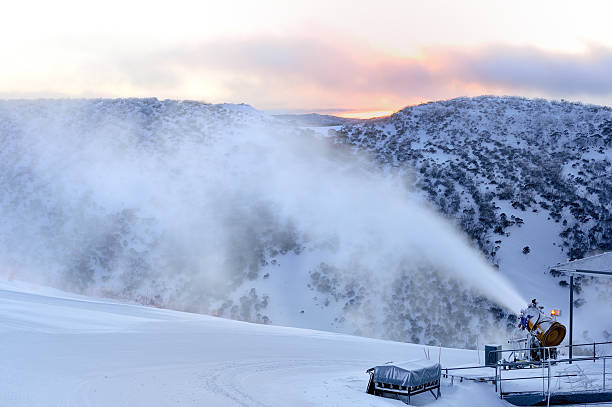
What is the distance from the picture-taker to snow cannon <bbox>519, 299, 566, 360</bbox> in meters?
19.7

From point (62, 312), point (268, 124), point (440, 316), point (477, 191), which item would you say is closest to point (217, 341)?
point (62, 312)

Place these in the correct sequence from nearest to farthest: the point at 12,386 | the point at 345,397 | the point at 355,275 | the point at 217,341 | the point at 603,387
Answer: the point at 12,386 → the point at 345,397 → the point at 603,387 → the point at 217,341 → the point at 355,275

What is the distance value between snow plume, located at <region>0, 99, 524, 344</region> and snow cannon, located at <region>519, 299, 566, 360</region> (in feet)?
40.8

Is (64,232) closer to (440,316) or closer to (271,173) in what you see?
(271,173)

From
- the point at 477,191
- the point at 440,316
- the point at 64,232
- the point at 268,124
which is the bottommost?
the point at 440,316

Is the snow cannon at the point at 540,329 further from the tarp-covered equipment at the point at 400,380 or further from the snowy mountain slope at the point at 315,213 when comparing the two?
the snowy mountain slope at the point at 315,213

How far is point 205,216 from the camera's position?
147 ft

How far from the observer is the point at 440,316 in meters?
32.6

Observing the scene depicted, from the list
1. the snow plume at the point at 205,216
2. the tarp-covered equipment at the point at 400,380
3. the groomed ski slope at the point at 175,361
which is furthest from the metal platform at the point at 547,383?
the snow plume at the point at 205,216

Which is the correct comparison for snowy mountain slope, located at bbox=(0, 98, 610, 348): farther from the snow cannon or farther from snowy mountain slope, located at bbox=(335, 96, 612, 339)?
the snow cannon

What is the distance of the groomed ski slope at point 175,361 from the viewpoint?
13.7 metres

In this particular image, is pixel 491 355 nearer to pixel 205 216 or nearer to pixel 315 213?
pixel 315 213

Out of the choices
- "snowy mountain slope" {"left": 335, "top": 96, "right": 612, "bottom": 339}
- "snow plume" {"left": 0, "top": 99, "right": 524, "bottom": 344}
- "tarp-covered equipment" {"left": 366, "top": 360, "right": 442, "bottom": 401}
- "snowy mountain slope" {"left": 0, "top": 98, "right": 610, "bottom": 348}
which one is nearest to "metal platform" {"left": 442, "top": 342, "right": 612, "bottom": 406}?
"tarp-covered equipment" {"left": 366, "top": 360, "right": 442, "bottom": 401}

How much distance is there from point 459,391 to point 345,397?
3.94 m
